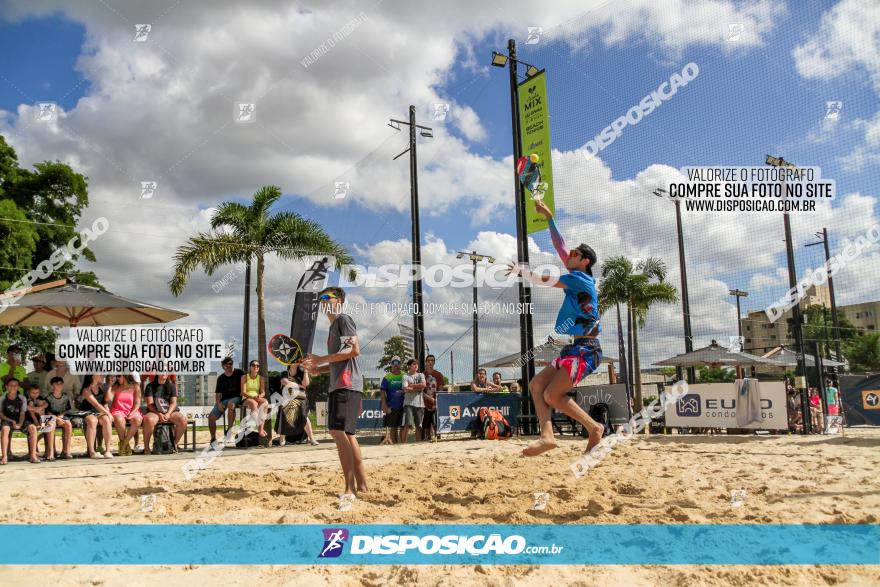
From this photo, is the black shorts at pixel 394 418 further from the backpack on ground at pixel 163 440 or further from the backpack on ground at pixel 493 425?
the backpack on ground at pixel 163 440

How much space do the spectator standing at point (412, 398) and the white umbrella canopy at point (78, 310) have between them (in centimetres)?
380

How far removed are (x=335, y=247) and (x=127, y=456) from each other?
369 inches

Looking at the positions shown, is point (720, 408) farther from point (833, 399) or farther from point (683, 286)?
point (833, 399)

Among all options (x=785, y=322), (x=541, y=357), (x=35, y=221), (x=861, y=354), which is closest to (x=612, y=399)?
(x=541, y=357)

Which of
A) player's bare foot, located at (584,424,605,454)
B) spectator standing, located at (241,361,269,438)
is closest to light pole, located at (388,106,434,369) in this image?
spectator standing, located at (241,361,269,438)

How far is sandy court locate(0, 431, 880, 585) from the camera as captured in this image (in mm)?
2734

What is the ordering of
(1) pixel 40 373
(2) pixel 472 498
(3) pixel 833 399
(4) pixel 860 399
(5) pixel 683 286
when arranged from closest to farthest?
(2) pixel 472 498
(1) pixel 40 373
(5) pixel 683 286
(3) pixel 833 399
(4) pixel 860 399

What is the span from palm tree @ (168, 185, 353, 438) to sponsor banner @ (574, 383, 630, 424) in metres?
7.89

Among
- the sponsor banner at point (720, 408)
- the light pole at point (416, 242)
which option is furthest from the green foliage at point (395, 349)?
the sponsor banner at point (720, 408)

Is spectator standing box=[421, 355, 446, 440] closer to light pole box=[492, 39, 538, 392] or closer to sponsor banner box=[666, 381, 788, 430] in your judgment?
light pole box=[492, 39, 538, 392]

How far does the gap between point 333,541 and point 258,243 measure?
13987 mm

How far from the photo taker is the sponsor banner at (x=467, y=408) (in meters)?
10.7

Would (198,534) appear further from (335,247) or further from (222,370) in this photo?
(335,247)

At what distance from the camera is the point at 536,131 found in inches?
464
